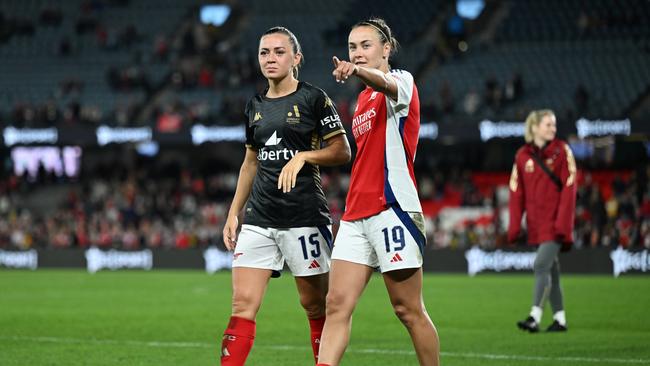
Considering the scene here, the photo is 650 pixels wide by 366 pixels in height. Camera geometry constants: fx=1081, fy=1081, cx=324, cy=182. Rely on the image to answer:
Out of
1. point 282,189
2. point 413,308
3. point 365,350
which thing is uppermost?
point 282,189

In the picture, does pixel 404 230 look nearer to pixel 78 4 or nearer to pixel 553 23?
pixel 553 23

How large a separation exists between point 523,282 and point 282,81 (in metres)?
14.8

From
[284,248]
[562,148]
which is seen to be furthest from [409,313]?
[562,148]

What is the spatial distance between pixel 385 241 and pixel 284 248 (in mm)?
914

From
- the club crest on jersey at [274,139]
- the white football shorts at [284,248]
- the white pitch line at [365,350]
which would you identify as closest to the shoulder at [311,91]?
the club crest on jersey at [274,139]

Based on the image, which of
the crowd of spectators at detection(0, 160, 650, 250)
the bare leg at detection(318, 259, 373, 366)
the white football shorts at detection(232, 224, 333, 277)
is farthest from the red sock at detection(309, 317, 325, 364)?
the crowd of spectators at detection(0, 160, 650, 250)

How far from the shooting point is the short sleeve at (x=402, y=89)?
5.95 m

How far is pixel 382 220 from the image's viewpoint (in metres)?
6.19

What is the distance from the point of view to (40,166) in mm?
34750

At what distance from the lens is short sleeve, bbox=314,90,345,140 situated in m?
6.80

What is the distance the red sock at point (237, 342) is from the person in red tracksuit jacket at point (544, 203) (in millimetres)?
5165

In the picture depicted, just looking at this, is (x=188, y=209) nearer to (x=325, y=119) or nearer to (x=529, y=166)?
(x=529, y=166)

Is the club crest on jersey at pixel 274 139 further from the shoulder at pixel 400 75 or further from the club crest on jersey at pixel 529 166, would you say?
the club crest on jersey at pixel 529 166

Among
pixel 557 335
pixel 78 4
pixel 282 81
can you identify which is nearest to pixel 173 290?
pixel 557 335
